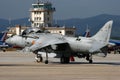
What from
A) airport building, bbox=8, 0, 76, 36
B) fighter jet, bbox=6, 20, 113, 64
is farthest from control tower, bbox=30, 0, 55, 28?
fighter jet, bbox=6, 20, 113, 64

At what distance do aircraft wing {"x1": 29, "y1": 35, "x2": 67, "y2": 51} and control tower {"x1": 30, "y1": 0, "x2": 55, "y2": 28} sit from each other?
102033 millimetres

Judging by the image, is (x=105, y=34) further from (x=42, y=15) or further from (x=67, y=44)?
(x=42, y=15)

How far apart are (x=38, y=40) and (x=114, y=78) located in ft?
54.4

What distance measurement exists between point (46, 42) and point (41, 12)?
104 metres

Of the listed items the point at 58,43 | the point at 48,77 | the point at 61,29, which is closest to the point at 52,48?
the point at 58,43

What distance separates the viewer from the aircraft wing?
3950 centimetres

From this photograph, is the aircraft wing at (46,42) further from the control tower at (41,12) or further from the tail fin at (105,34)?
the control tower at (41,12)

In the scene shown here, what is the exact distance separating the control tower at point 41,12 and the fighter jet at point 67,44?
101018 mm

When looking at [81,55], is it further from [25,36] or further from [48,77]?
[48,77]

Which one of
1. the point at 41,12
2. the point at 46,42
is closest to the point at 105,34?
the point at 46,42

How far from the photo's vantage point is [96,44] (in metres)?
38.2

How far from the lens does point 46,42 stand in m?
39.8

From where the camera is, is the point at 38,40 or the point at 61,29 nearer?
the point at 38,40

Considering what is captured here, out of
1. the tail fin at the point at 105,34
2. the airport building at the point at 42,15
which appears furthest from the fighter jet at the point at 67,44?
the airport building at the point at 42,15
